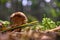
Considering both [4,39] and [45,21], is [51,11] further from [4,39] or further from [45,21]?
[4,39]

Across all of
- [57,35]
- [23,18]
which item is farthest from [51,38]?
[23,18]

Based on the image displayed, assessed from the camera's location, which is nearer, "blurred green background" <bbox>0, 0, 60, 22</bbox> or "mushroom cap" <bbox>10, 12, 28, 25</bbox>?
"mushroom cap" <bbox>10, 12, 28, 25</bbox>

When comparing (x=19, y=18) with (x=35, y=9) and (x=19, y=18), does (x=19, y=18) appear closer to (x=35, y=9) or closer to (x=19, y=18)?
(x=19, y=18)

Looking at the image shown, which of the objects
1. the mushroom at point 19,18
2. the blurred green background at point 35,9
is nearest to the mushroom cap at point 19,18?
the mushroom at point 19,18

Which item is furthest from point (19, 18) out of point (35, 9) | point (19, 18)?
point (35, 9)

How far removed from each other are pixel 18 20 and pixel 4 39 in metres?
0.29

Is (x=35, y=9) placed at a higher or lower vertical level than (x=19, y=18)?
lower

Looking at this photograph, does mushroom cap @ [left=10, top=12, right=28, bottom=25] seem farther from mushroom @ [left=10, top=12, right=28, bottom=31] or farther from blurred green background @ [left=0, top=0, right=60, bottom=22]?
blurred green background @ [left=0, top=0, right=60, bottom=22]

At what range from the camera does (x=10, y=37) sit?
392 millimetres

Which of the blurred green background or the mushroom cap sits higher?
the mushroom cap

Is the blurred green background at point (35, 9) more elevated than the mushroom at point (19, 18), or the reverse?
the mushroom at point (19, 18)

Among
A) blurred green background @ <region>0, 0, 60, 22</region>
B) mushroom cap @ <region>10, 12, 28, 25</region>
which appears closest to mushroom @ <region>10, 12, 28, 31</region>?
mushroom cap @ <region>10, 12, 28, 25</region>

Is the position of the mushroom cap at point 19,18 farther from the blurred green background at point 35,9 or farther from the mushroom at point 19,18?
the blurred green background at point 35,9

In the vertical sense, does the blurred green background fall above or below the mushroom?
below
